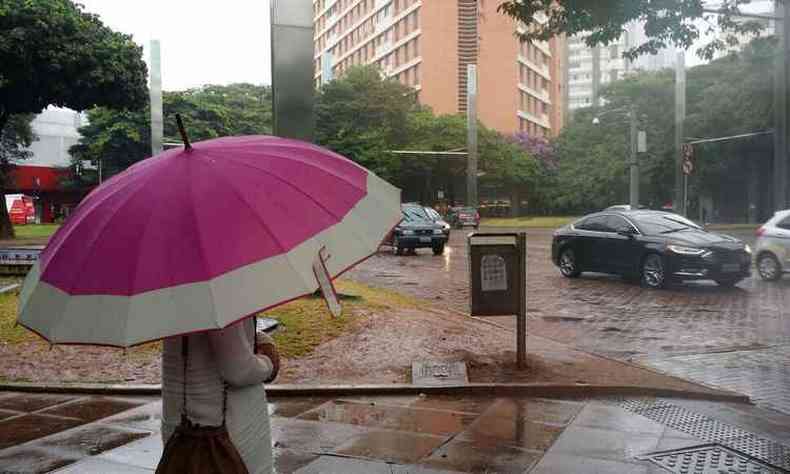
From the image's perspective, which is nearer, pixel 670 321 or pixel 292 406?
pixel 292 406

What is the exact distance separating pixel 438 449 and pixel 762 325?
730 centimetres

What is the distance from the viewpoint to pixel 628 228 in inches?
600

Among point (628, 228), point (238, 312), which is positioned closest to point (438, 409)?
point (238, 312)

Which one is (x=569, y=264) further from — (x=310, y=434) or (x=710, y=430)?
(x=310, y=434)

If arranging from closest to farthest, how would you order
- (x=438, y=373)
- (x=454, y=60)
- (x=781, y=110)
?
1. (x=438, y=373)
2. (x=781, y=110)
3. (x=454, y=60)

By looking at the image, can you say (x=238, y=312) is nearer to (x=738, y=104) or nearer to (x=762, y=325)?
(x=762, y=325)

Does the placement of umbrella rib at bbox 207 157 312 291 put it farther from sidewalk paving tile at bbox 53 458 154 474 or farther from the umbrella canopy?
sidewalk paving tile at bbox 53 458 154 474

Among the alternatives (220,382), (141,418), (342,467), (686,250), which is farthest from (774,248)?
(220,382)

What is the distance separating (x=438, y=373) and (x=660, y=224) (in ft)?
31.0

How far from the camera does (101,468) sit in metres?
4.78

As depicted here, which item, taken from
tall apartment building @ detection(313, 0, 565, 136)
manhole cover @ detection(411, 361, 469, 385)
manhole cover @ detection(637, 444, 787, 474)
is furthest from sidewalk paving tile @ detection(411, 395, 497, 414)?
tall apartment building @ detection(313, 0, 565, 136)

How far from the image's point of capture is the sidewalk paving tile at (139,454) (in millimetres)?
4898

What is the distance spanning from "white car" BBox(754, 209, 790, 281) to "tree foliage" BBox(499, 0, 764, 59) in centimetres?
671

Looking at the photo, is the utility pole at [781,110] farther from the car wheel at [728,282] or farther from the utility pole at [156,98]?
the utility pole at [156,98]
